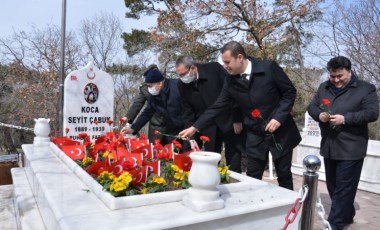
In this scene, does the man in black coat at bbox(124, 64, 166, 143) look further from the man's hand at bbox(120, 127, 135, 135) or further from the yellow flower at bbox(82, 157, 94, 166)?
the yellow flower at bbox(82, 157, 94, 166)

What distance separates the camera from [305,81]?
1035 cm

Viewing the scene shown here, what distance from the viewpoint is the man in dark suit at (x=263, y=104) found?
321 centimetres

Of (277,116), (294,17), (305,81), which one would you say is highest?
(294,17)

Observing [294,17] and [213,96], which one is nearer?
[213,96]

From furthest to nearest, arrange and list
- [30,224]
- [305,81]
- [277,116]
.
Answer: [305,81]
[277,116]
[30,224]

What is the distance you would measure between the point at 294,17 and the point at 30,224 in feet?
31.1

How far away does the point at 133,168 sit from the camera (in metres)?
2.61

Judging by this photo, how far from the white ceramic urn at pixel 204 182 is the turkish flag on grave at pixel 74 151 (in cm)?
186

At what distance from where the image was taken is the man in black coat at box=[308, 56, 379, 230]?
3.23 metres

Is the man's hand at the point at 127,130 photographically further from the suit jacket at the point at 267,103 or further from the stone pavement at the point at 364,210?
the stone pavement at the point at 364,210

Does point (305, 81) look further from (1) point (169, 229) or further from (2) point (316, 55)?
(1) point (169, 229)

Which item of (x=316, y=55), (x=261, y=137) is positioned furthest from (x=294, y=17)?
(x=261, y=137)

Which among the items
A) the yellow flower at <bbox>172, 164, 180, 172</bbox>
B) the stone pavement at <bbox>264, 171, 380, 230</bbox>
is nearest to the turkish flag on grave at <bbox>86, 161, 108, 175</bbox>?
the yellow flower at <bbox>172, 164, 180, 172</bbox>

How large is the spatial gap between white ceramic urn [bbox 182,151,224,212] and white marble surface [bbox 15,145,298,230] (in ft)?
0.15
